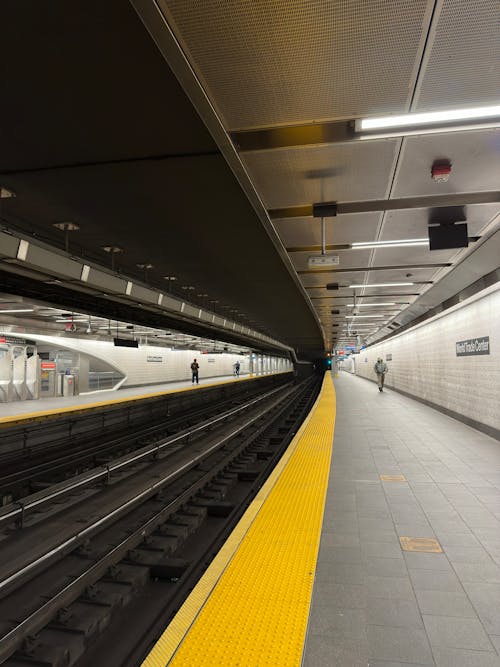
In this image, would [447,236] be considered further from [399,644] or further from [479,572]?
[399,644]

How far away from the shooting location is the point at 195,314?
1078 cm

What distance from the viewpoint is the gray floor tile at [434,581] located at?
270cm

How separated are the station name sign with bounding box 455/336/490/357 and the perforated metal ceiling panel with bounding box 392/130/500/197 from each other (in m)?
4.45

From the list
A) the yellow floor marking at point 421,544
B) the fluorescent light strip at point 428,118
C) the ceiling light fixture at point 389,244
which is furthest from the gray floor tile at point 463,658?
the ceiling light fixture at point 389,244

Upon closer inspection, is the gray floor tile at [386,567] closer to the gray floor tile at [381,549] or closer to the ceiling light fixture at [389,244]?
the gray floor tile at [381,549]

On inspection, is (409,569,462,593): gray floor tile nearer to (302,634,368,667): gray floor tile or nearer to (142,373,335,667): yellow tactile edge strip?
(142,373,335,667): yellow tactile edge strip

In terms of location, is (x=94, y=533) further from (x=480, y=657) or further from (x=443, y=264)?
(x=443, y=264)

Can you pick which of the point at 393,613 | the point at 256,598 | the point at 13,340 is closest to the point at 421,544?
the point at 393,613

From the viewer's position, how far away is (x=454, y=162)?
13.3 feet

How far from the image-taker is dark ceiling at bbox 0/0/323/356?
2.36m

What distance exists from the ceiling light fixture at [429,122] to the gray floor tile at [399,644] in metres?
3.48

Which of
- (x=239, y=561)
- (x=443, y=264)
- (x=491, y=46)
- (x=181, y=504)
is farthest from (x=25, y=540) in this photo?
(x=443, y=264)

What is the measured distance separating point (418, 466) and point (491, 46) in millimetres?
5215

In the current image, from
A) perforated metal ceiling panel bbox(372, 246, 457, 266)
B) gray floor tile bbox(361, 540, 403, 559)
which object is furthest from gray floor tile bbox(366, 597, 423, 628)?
perforated metal ceiling panel bbox(372, 246, 457, 266)
